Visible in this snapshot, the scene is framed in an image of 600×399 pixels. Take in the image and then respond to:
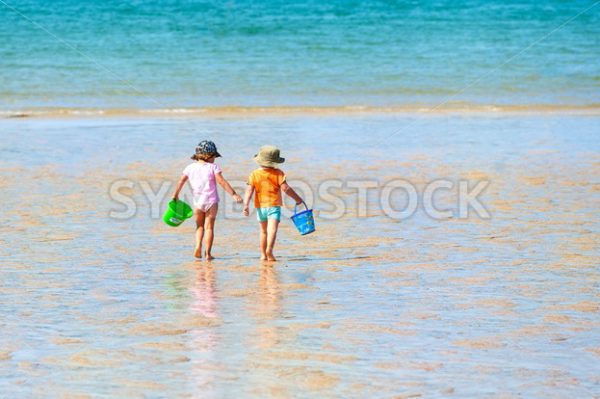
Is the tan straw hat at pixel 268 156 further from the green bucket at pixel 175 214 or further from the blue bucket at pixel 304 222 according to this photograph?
the green bucket at pixel 175 214

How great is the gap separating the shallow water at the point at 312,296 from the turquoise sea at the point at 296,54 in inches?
567

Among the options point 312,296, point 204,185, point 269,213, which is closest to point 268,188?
point 269,213

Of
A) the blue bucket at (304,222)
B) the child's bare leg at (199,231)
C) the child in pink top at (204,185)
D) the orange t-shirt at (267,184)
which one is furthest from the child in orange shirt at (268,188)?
the child's bare leg at (199,231)

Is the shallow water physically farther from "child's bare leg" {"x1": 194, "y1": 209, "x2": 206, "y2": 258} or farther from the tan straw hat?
the tan straw hat

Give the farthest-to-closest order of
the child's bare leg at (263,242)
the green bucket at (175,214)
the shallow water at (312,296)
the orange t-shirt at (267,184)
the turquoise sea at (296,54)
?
1. the turquoise sea at (296,54)
2. the green bucket at (175,214)
3. the orange t-shirt at (267,184)
4. the child's bare leg at (263,242)
5. the shallow water at (312,296)

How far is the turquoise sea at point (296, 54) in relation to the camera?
→ 29828mm

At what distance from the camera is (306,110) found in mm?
26250

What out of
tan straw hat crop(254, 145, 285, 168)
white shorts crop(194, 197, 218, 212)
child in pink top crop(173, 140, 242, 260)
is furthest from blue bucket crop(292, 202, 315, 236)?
white shorts crop(194, 197, 218, 212)

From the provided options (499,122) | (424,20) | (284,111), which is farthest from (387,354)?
(424,20)

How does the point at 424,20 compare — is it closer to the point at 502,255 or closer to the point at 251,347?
the point at 502,255

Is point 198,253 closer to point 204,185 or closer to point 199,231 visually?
point 199,231

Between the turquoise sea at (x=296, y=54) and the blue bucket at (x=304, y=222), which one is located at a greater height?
the turquoise sea at (x=296, y=54)

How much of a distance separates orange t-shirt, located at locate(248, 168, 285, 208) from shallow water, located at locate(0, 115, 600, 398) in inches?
20.1

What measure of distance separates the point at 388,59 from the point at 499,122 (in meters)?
15.2
